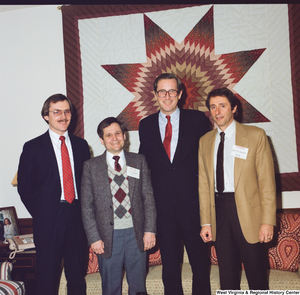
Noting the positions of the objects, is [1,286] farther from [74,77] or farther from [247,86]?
[247,86]

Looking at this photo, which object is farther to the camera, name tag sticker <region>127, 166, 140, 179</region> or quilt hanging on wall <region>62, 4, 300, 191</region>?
quilt hanging on wall <region>62, 4, 300, 191</region>

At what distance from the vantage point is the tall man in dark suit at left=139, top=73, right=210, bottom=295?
6.57 feet

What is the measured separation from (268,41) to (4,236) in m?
3.43

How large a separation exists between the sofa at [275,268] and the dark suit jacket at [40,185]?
0.72m

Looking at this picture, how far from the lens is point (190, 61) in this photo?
2871 mm

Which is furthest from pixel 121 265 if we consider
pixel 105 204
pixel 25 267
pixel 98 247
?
pixel 25 267

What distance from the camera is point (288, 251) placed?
7.91 ft

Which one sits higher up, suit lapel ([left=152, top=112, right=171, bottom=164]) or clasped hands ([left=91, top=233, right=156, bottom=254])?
suit lapel ([left=152, top=112, right=171, bottom=164])

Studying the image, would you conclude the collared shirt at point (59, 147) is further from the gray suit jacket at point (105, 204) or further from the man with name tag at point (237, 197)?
the man with name tag at point (237, 197)

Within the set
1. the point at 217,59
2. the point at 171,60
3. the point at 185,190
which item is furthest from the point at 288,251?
the point at 171,60

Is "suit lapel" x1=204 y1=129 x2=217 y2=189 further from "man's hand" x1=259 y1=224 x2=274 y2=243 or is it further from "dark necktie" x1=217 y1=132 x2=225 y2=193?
"man's hand" x1=259 y1=224 x2=274 y2=243

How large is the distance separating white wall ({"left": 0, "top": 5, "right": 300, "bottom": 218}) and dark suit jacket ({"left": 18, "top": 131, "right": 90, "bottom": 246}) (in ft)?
3.85

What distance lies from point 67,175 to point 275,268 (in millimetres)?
1980

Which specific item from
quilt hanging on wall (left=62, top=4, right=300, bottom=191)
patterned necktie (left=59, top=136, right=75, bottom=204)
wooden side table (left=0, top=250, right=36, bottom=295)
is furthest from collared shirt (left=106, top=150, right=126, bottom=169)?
wooden side table (left=0, top=250, right=36, bottom=295)
